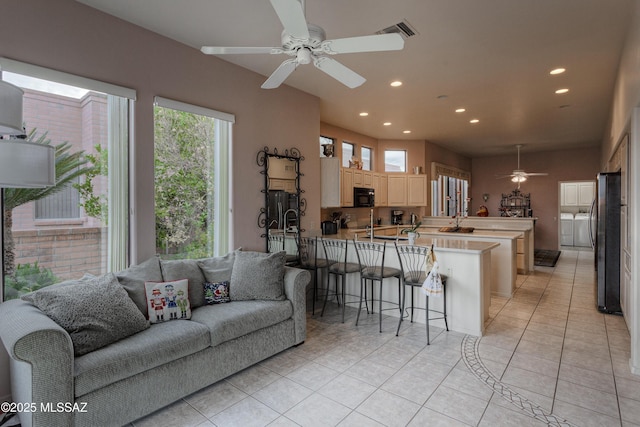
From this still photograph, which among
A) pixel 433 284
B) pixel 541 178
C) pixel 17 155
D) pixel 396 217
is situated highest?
pixel 541 178

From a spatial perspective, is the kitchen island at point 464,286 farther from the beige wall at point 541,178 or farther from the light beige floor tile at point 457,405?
the beige wall at point 541,178

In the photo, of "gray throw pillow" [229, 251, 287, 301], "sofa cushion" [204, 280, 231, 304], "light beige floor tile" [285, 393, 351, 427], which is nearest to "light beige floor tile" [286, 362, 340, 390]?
"light beige floor tile" [285, 393, 351, 427]

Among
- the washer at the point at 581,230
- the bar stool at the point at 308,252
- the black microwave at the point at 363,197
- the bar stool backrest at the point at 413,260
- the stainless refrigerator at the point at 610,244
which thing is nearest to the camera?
the bar stool backrest at the point at 413,260

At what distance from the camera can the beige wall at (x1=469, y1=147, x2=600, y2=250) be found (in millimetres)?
9406

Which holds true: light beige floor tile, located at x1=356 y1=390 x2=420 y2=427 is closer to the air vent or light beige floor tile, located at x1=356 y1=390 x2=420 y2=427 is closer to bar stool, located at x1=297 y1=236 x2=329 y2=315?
bar stool, located at x1=297 y1=236 x2=329 y2=315

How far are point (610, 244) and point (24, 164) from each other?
579cm

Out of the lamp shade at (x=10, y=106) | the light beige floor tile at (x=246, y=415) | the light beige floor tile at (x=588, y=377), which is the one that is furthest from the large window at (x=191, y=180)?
the light beige floor tile at (x=588, y=377)

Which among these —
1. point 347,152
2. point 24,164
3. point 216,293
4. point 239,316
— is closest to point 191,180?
point 216,293

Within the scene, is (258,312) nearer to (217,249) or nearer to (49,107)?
(217,249)

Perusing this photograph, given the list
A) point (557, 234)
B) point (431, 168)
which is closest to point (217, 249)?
point (431, 168)

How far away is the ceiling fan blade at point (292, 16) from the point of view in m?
1.68

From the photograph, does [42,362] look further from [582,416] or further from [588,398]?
[588,398]

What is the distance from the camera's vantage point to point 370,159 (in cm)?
789

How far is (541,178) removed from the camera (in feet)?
32.9
